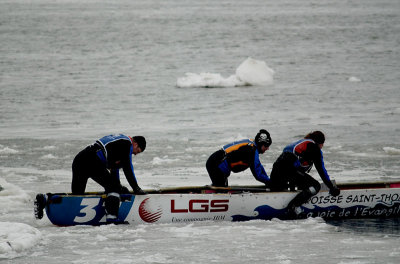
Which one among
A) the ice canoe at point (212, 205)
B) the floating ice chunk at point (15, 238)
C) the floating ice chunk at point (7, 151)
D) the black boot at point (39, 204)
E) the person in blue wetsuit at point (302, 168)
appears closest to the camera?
the floating ice chunk at point (15, 238)

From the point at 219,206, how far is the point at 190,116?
37.2 feet

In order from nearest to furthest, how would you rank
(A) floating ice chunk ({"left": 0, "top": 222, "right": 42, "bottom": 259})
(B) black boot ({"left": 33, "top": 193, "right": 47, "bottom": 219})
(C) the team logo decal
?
1. (A) floating ice chunk ({"left": 0, "top": 222, "right": 42, "bottom": 259})
2. (B) black boot ({"left": 33, "top": 193, "right": 47, "bottom": 219})
3. (C) the team logo decal

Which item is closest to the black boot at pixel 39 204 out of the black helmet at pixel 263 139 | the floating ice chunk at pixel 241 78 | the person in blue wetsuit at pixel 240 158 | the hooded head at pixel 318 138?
the person in blue wetsuit at pixel 240 158

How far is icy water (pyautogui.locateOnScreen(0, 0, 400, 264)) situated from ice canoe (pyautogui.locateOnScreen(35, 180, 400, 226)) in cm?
20

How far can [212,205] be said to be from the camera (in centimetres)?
955

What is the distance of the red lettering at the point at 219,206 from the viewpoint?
955 cm

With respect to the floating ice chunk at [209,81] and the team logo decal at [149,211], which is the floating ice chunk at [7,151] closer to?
the team logo decal at [149,211]

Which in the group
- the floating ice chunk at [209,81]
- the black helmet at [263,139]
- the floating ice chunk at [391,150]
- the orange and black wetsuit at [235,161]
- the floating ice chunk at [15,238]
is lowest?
the floating ice chunk at [15,238]

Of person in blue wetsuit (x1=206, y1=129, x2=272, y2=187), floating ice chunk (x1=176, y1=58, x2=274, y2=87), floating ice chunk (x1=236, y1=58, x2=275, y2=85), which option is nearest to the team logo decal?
person in blue wetsuit (x1=206, y1=129, x2=272, y2=187)

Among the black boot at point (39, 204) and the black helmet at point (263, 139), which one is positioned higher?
the black helmet at point (263, 139)

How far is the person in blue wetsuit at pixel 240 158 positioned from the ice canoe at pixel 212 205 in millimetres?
232

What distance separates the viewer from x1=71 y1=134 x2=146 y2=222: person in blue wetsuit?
911cm

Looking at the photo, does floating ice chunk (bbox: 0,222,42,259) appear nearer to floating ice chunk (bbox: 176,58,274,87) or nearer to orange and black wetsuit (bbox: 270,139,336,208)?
orange and black wetsuit (bbox: 270,139,336,208)

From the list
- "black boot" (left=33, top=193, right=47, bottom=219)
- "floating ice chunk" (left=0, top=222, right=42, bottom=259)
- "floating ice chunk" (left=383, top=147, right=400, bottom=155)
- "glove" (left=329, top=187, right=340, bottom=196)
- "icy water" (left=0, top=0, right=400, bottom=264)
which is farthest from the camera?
"floating ice chunk" (left=383, top=147, right=400, bottom=155)
